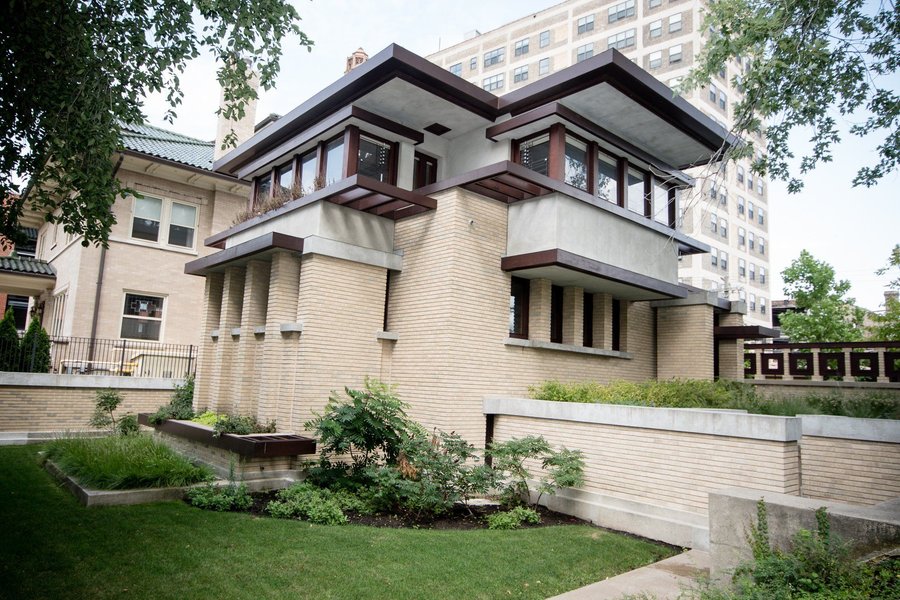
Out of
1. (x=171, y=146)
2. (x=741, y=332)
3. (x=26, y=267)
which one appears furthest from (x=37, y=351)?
(x=741, y=332)

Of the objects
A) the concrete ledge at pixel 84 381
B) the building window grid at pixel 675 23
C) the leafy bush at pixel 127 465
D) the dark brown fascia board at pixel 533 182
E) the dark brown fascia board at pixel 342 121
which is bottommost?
the leafy bush at pixel 127 465

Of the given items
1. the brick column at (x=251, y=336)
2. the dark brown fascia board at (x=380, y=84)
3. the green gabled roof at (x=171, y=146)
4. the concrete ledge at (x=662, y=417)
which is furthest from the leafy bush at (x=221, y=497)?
the green gabled roof at (x=171, y=146)

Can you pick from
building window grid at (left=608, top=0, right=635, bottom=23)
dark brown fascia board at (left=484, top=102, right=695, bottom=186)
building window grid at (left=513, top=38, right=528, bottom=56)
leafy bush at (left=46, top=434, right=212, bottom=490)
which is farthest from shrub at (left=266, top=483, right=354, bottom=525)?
building window grid at (left=513, top=38, right=528, bottom=56)

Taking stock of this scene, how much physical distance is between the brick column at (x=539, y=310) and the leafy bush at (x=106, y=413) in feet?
32.2

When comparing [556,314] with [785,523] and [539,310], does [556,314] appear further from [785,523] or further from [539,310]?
[785,523]

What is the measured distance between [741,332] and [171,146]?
20639 millimetres

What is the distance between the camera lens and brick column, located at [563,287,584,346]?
13.6 m

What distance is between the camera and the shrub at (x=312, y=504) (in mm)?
8766

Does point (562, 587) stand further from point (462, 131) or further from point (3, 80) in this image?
point (462, 131)

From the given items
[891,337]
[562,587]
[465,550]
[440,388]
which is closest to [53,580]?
[465,550]

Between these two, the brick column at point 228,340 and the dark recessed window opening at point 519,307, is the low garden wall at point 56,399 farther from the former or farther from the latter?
the dark recessed window opening at point 519,307

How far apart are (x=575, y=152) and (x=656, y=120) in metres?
1.96

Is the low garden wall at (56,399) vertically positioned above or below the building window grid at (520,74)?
below

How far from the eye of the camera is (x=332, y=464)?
11273 mm
